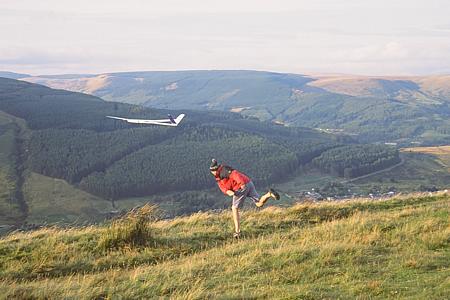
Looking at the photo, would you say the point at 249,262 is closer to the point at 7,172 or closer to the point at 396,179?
the point at 396,179

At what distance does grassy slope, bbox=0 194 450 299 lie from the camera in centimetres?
887

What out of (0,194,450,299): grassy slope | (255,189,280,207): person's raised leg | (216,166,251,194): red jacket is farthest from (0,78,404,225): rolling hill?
(255,189,280,207): person's raised leg

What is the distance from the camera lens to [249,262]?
34.8 ft

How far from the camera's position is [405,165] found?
5600 inches

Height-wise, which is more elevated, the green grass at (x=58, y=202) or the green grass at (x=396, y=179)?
the green grass at (x=396, y=179)

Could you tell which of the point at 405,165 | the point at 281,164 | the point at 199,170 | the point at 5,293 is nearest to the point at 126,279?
the point at 5,293

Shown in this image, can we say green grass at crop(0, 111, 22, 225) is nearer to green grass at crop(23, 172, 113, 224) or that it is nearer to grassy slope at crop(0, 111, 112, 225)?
grassy slope at crop(0, 111, 112, 225)

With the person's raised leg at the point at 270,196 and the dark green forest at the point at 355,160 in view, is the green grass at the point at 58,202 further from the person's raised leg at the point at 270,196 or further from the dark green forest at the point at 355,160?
the person's raised leg at the point at 270,196

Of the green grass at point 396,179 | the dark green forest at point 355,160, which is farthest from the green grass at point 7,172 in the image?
the dark green forest at point 355,160

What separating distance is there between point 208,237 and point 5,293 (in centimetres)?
638

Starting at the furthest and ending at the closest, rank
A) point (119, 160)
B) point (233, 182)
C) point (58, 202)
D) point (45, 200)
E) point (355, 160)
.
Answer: point (355, 160) < point (119, 160) < point (58, 202) < point (45, 200) < point (233, 182)

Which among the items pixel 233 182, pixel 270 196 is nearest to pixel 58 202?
pixel 233 182

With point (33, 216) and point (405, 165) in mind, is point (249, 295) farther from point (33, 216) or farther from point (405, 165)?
point (405, 165)

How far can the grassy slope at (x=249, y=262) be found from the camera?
29.1ft
